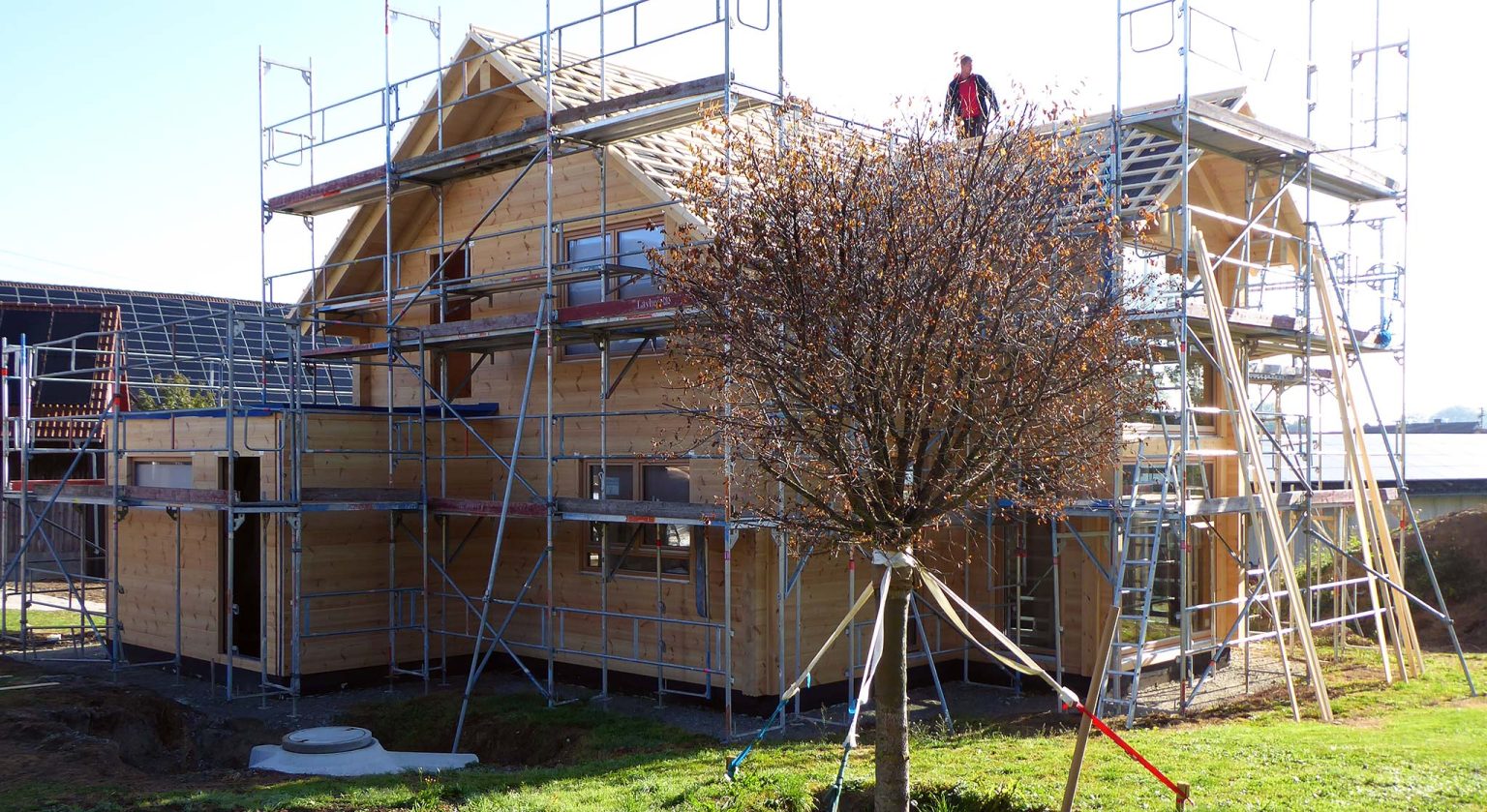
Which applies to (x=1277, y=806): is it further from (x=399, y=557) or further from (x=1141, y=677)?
(x=399, y=557)

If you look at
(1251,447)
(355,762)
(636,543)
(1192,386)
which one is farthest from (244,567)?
(1251,447)

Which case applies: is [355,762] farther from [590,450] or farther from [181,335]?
[181,335]

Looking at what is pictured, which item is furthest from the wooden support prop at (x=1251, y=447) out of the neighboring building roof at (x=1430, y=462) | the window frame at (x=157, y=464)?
the window frame at (x=157, y=464)

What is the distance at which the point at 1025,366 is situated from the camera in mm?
7969

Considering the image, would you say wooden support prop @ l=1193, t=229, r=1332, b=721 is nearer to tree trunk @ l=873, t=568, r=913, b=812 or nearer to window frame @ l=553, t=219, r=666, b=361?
tree trunk @ l=873, t=568, r=913, b=812

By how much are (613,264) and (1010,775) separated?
7.88 metres

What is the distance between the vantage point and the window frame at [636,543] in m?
14.9

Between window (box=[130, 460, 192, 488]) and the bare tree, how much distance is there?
1183 centimetres

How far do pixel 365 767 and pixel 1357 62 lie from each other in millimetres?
15321

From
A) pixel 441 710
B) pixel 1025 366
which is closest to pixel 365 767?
pixel 441 710

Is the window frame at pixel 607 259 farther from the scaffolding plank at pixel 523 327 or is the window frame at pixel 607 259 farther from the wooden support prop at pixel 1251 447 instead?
the wooden support prop at pixel 1251 447

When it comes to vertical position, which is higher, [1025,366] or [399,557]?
[1025,366]

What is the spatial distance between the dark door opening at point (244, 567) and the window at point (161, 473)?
0.76 m

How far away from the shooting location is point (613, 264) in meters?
15.0
